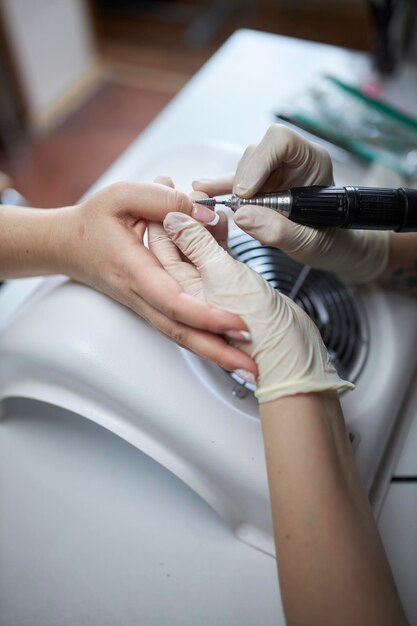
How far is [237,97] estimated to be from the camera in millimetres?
1396

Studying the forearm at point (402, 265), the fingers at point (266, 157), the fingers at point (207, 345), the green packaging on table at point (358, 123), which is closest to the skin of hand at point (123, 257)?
the fingers at point (207, 345)

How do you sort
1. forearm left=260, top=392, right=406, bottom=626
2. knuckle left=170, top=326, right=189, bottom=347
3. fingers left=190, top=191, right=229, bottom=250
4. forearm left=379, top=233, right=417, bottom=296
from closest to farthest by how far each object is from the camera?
1. forearm left=260, top=392, right=406, bottom=626
2. knuckle left=170, top=326, right=189, bottom=347
3. fingers left=190, top=191, right=229, bottom=250
4. forearm left=379, top=233, right=417, bottom=296

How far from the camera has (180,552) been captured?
77cm

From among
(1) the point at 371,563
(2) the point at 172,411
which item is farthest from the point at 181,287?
(1) the point at 371,563

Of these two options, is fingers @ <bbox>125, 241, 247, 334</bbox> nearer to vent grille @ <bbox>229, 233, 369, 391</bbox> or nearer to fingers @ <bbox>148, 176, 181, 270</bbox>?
fingers @ <bbox>148, 176, 181, 270</bbox>

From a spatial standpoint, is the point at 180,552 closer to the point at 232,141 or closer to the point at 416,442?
the point at 416,442

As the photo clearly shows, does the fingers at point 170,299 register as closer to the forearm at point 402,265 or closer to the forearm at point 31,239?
the forearm at point 31,239

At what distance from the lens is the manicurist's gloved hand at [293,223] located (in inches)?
30.4

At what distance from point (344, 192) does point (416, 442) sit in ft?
1.57

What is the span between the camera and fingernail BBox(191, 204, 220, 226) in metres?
0.79

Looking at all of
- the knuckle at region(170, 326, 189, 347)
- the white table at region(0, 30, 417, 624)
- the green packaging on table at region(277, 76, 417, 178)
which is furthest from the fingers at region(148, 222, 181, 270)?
the green packaging on table at region(277, 76, 417, 178)

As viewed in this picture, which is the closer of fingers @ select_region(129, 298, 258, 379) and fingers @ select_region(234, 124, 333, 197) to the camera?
fingers @ select_region(129, 298, 258, 379)

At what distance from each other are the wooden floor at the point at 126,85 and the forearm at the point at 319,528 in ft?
6.45

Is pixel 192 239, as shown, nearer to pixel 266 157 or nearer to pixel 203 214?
pixel 203 214
